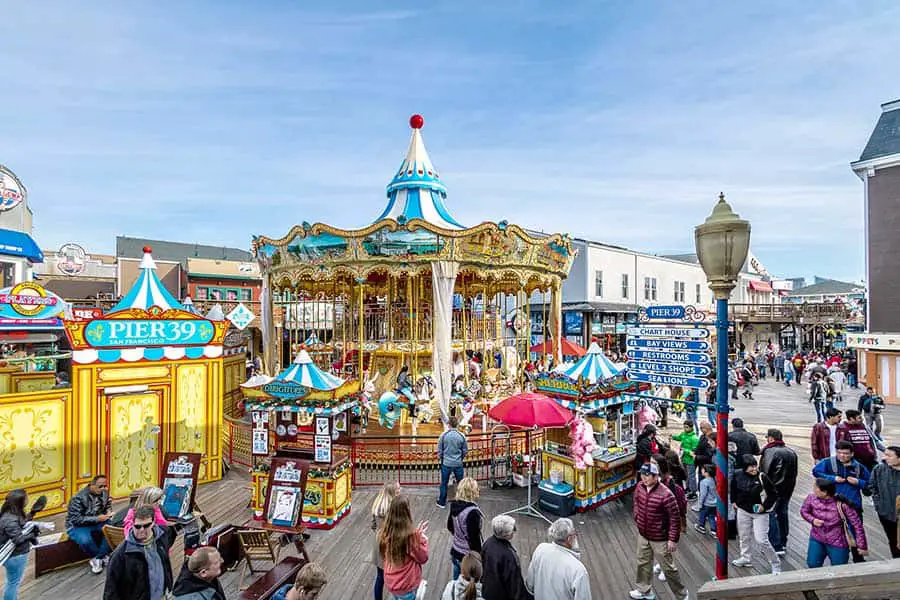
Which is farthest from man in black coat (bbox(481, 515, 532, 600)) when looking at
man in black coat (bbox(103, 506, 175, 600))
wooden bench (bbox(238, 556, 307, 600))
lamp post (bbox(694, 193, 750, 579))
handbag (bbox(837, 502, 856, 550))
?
handbag (bbox(837, 502, 856, 550))

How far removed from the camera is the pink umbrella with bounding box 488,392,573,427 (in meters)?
7.14

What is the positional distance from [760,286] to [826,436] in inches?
1622

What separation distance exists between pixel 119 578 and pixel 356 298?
47.4ft

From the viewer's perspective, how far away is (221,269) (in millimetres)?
36250

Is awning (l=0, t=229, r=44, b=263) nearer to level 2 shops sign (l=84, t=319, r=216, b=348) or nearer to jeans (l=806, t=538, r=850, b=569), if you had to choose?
level 2 shops sign (l=84, t=319, r=216, b=348)

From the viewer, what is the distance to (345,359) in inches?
585

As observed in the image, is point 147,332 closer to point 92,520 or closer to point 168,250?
point 92,520

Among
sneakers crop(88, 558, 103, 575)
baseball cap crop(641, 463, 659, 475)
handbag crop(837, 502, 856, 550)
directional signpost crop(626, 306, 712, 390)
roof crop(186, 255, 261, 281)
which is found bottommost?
sneakers crop(88, 558, 103, 575)

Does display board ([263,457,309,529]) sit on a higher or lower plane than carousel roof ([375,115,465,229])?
lower

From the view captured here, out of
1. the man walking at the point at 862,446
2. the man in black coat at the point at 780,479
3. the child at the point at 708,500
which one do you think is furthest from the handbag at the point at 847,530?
the man walking at the point at 862,446

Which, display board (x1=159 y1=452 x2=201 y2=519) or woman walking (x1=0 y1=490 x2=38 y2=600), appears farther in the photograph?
display board (x1=159 y1=452 x2=201 y2=519)

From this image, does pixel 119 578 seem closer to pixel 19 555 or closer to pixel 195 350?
pixel 19 555

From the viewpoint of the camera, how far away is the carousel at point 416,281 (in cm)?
1215

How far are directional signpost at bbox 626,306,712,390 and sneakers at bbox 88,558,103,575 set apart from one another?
6641 mm
